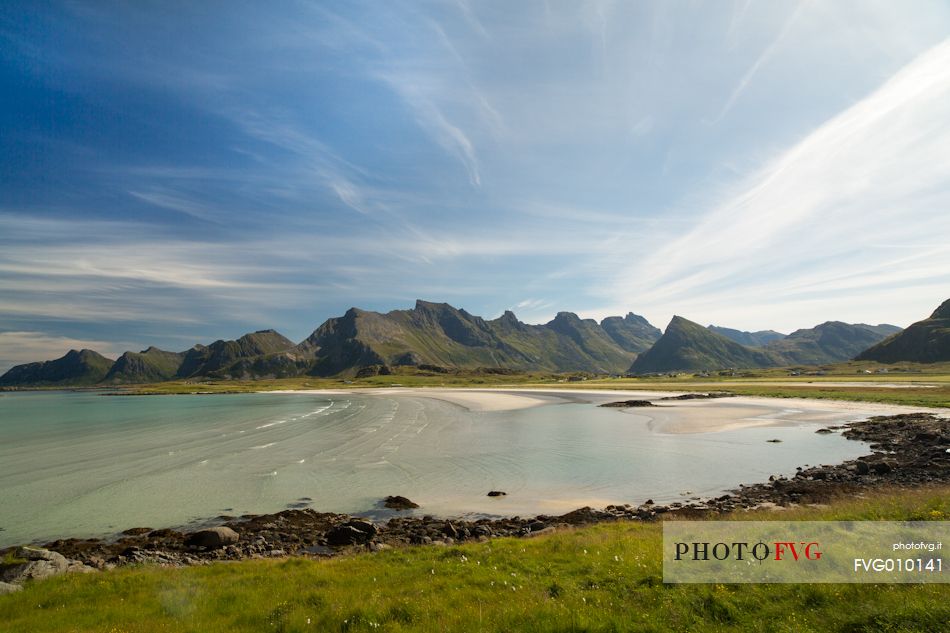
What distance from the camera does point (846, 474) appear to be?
1224 inches

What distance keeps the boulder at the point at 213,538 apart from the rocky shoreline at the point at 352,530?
49mm

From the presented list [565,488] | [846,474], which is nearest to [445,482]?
[565,488]

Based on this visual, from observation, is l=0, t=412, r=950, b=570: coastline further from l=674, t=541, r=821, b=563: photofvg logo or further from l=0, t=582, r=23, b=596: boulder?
l=674, t=541, r=821, b=563: photofvg logo

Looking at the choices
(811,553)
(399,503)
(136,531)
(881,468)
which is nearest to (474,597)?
(811,553)

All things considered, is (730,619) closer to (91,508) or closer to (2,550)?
(2,550)

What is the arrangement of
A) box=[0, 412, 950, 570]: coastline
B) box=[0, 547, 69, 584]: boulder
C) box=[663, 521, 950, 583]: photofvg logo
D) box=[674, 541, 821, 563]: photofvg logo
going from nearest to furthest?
box=[663, 521, 950, 583]: photofvg logo < box=[674, 541, 821, 563]: photofvg logo < box=[0, 547, 69, 584]: boulder < box=[0, 412, 950, 570]: coastline

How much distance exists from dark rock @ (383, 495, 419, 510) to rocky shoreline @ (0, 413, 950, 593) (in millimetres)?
131

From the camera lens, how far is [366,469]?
40156mm

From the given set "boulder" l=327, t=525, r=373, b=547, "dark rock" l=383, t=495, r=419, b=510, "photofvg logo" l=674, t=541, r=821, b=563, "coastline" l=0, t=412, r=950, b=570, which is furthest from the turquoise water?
"photofvg logo" l=674, t=541, r=821, b=563

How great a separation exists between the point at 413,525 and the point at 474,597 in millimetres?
13061

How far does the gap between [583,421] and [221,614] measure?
6487 cm

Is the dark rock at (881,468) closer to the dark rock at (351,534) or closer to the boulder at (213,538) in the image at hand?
the dark rock at (351,534)

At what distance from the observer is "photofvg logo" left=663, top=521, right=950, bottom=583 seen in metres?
12.0

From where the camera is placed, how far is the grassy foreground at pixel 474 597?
1012 cm
